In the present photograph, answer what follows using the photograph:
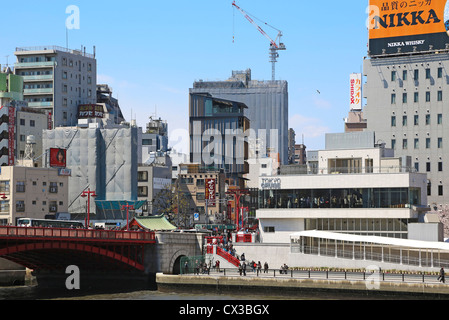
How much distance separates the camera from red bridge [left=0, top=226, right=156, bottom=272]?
86000mm

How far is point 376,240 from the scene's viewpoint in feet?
304

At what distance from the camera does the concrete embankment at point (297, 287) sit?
7900cm

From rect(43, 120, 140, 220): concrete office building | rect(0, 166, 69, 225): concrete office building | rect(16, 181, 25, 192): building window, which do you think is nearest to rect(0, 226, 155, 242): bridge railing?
rect(0, 166, 69, 225): concrete office building

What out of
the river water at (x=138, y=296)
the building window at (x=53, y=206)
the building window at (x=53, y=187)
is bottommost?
the river water at (x=138, y=296)

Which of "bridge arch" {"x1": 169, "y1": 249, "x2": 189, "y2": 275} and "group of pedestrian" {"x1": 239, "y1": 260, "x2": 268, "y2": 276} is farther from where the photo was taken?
"bridge arch" {"x1": 169, "y1": 249, "x2": 189, "y2": 275}

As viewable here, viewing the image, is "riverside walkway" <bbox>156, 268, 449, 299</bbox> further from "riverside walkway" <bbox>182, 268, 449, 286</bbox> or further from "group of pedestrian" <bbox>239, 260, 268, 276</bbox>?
"group of pedestrian" <bbox>239, 260, 268, 276</bbox>

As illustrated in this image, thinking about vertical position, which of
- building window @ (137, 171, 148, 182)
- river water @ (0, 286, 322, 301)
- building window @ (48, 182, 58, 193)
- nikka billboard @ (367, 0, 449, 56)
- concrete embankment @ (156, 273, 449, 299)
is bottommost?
river water @ (0, 286, 322, 301)

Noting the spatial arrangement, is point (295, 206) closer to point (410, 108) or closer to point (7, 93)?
point (410, 108)

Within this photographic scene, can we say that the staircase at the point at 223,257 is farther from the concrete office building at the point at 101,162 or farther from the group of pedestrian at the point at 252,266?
the concrete office building at the point at 101,162

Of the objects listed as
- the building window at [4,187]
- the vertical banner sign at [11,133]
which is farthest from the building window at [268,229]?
the vertical banner sign at [11,133]

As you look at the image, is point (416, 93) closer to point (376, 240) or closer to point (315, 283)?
point (376, 240)

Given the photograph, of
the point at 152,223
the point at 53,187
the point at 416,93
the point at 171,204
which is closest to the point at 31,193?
the point at 53,187

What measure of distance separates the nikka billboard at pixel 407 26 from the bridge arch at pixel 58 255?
230 ft

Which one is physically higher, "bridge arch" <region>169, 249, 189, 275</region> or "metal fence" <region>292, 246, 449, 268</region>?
"metal fence" <region>292, 246, 449, 268</region>
